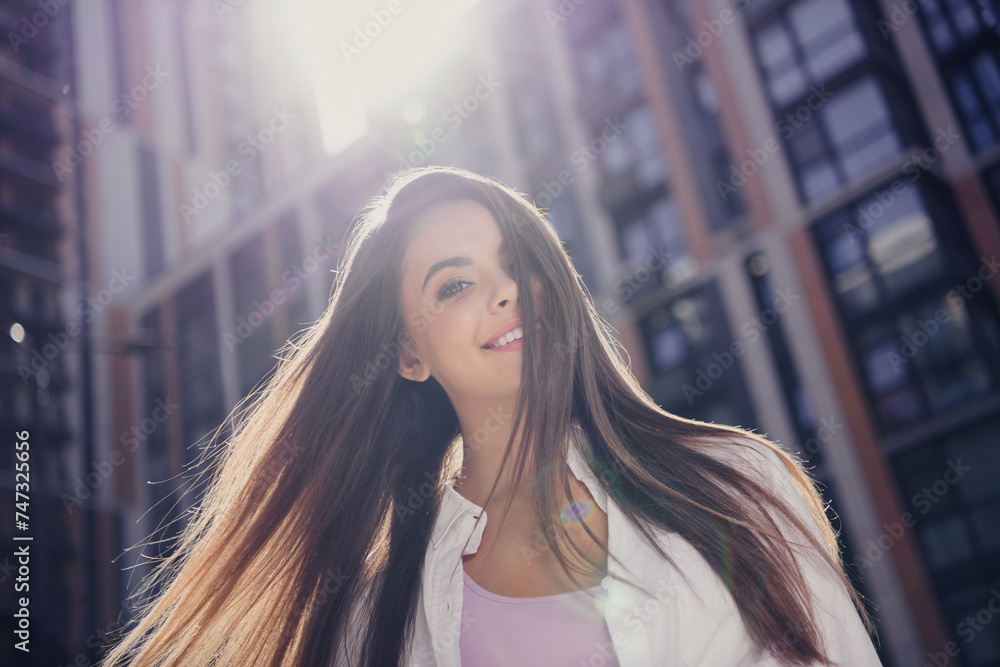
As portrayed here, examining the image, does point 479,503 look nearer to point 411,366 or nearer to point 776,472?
point 411,366

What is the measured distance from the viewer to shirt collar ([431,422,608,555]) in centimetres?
206

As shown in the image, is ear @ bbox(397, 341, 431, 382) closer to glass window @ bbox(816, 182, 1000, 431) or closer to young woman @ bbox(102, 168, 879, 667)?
young woman @ bbox(102, 168, 879, 667)

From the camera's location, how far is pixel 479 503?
2.44 m

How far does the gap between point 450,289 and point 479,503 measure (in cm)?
74

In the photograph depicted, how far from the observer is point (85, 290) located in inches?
281

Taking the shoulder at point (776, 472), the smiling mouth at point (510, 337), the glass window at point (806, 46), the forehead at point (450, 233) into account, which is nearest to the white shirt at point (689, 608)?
the shoulder at point (776, 472)

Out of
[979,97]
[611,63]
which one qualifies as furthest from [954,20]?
[611,63]

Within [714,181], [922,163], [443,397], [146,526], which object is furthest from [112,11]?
[443,397]

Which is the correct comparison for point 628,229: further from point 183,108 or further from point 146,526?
point 146,526

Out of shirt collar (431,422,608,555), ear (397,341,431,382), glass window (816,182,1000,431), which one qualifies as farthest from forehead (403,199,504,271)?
glass window (816,182,1000,431)

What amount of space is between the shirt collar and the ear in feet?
1.37

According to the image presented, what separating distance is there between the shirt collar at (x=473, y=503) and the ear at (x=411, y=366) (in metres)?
0.42

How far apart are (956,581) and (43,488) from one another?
15502 mm

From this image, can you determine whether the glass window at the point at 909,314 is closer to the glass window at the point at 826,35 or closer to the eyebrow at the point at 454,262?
the glass window at the point at 826,35
